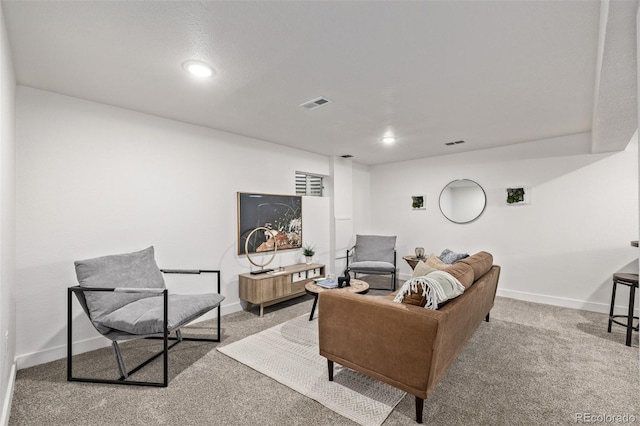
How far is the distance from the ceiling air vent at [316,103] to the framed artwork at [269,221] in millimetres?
1568

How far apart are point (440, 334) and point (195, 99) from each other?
2729mm

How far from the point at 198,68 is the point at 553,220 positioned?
472 cm

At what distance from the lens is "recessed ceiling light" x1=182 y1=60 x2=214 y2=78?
2045 mm

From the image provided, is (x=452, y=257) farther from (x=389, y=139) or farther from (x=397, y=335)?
(x=397, y=335)

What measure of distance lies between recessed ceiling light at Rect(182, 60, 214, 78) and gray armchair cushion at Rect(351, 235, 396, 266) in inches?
152

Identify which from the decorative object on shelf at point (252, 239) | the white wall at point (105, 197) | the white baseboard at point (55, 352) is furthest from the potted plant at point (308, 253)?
the white baseboard at point (55, 352)

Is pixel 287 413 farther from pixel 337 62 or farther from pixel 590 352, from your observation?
pixel 590 352

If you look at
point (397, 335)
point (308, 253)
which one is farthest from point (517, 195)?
point (397, 335)

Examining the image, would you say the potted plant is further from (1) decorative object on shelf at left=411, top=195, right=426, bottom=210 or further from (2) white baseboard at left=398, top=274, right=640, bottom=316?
(2) white baseboard at left=398, top=274, right=640, bottom=316

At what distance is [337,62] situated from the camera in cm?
203

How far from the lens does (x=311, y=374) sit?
7.63 ft

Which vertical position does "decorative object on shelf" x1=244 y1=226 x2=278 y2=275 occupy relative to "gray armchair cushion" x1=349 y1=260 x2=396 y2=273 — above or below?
above

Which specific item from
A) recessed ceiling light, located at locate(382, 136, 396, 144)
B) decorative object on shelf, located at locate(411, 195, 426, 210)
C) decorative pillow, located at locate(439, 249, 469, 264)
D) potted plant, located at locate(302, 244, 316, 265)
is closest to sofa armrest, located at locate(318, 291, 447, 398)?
decorative pillow, located at locate(439, 249, 469, 264)

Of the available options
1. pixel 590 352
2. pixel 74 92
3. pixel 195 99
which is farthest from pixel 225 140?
pixel 590 352
